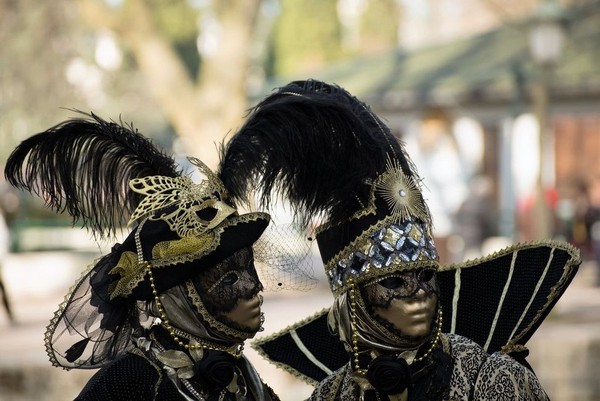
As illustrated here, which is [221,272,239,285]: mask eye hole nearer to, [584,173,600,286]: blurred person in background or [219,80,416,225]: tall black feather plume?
[219,80,416,225]: tall black feather plume

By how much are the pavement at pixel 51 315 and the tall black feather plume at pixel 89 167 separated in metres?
1.19

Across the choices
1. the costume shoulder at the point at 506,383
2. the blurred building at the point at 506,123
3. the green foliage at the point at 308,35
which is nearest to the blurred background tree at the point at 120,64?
the blurred building at the point at 506,123

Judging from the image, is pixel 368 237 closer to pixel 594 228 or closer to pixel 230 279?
pixel 230 279

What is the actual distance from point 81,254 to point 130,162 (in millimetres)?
14418

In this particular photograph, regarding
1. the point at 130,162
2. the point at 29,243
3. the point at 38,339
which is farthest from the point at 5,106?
the point at 130,162

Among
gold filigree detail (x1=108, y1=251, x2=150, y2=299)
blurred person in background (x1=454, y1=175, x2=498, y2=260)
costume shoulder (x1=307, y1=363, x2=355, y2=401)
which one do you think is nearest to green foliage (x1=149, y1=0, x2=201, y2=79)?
blurred person in background (x1=454, y1=175, x2=498, y2=260)

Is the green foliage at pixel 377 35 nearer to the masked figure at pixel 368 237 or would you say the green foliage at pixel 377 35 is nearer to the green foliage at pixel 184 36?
the green foliage at pixel 184 36

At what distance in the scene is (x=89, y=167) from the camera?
167 inches

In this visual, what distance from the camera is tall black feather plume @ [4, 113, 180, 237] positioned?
165 inches

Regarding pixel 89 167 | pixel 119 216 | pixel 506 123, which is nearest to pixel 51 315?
pixel 506 123

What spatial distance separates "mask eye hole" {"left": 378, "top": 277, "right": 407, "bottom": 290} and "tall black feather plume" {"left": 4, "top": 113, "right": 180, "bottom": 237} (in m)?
0.84

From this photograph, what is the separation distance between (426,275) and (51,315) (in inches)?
458

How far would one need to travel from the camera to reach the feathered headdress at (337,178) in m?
4.19

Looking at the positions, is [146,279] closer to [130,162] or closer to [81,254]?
[130,162]
